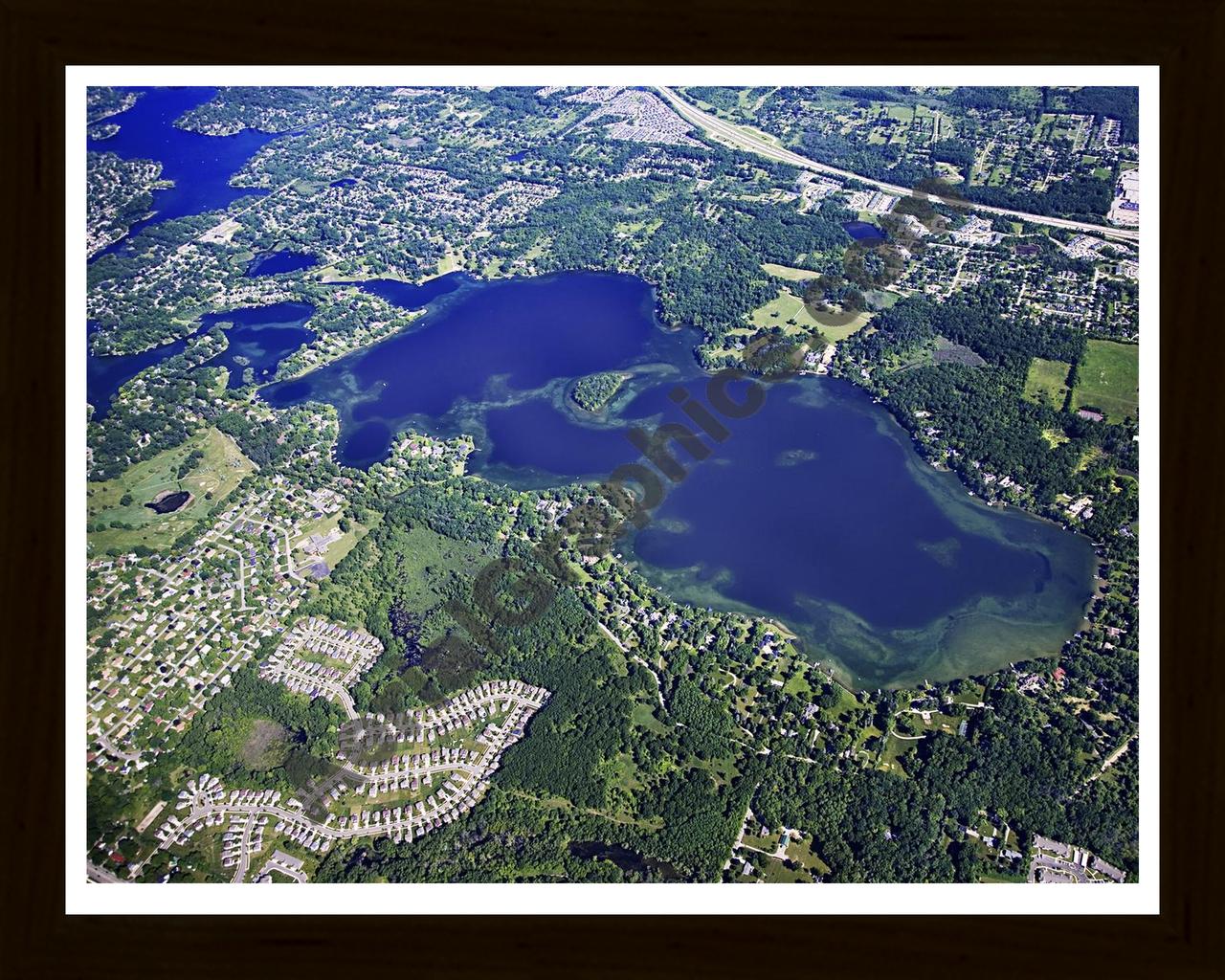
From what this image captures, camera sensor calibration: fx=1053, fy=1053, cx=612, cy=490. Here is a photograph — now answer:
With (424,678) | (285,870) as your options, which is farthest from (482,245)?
(285,870)

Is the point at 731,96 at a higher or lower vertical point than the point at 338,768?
higher

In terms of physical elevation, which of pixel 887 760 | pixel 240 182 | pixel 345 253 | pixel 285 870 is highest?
pixel 240 182

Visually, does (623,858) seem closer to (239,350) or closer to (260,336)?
(239,350)

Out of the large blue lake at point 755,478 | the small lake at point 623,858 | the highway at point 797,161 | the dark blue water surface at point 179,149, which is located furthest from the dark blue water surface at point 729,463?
the small lake at point 623,858

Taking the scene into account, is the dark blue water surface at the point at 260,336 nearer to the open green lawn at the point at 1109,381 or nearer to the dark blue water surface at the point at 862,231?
the dark blue water surface at the point at 862,231

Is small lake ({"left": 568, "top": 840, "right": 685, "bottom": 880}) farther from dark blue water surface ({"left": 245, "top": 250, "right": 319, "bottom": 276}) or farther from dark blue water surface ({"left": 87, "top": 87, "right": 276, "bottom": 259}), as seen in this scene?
dark blue water surface ({"left": 87, "top": 87, "right": 276, "bottom": 259})

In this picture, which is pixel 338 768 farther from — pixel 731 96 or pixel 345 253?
pixel 731 96
